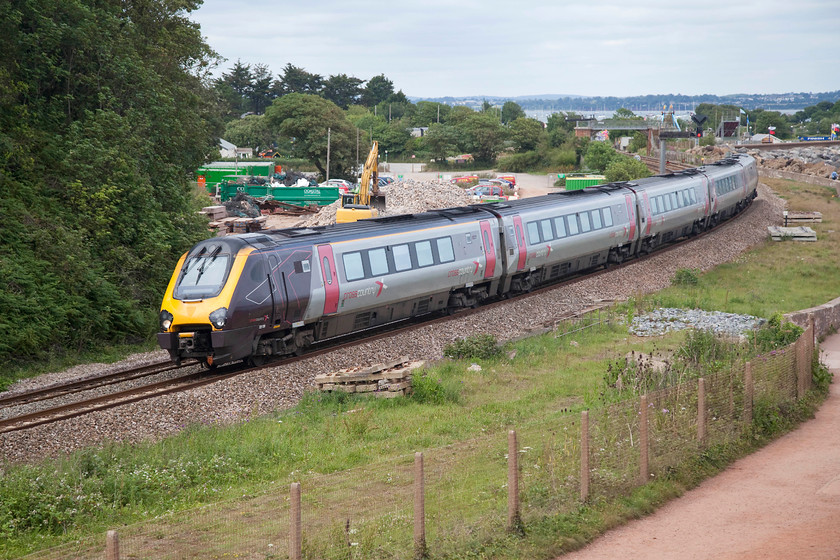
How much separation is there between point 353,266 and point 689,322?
31.4 ft

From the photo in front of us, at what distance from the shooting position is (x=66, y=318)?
22.3m

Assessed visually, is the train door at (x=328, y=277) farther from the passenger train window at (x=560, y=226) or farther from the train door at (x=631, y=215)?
the train door at (x=631, y=215)

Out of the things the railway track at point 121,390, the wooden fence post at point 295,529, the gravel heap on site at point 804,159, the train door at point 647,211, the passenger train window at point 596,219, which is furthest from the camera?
the gravel heap on site at point 804,159

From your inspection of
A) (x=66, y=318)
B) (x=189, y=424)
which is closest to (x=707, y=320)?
(x=189, y=424)

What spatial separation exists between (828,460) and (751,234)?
31923 mm

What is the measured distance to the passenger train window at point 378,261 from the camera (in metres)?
21.9

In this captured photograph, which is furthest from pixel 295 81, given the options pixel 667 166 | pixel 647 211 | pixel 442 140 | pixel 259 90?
pixel 647 211

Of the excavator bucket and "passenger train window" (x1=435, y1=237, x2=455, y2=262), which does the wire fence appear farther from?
the excavator bucket

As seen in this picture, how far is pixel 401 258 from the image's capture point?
2288cm

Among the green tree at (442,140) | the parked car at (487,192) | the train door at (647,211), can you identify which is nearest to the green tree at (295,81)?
the green tree at (442,140)

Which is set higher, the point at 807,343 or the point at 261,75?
the point at 261,75

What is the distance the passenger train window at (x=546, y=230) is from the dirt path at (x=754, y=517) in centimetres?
1514

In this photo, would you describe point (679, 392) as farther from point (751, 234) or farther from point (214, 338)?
point (751, 234)

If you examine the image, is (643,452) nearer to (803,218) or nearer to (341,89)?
(803,218)
